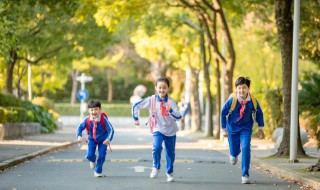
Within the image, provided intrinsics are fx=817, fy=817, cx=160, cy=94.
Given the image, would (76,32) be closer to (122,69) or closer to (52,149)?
(52,149)

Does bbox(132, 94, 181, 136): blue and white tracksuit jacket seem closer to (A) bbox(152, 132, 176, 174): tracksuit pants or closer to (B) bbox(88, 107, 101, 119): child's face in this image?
(A) bbox(152, 132, 176, 174): tracksuit pants

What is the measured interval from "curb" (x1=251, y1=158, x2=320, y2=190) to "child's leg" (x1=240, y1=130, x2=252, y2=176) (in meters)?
0.97

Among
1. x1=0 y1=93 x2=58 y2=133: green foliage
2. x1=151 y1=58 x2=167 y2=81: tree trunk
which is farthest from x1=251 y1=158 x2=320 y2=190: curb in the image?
x1=151 y1=58 x2=167 y2=81: tree trunk

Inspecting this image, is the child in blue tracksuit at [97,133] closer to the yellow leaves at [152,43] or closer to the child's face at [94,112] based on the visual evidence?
the child's face at [94,112]

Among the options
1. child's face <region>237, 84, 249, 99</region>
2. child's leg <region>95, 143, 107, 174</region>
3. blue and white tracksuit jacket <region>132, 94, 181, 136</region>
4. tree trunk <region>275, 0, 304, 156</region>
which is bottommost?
child's leg <region>95, 143, 107, 174</region>

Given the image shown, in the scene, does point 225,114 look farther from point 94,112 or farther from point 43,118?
point 43,118

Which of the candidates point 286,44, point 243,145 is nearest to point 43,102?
point 286,44

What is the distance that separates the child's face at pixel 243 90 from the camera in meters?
13.5

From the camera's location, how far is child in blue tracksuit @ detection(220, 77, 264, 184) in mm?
13547

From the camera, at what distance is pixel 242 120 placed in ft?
45.1

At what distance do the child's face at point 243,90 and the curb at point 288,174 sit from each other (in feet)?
5.53

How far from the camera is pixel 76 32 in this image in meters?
37.1

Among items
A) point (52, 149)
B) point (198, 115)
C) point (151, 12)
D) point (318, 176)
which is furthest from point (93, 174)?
point (198, 115)

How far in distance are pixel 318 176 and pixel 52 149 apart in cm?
1166
